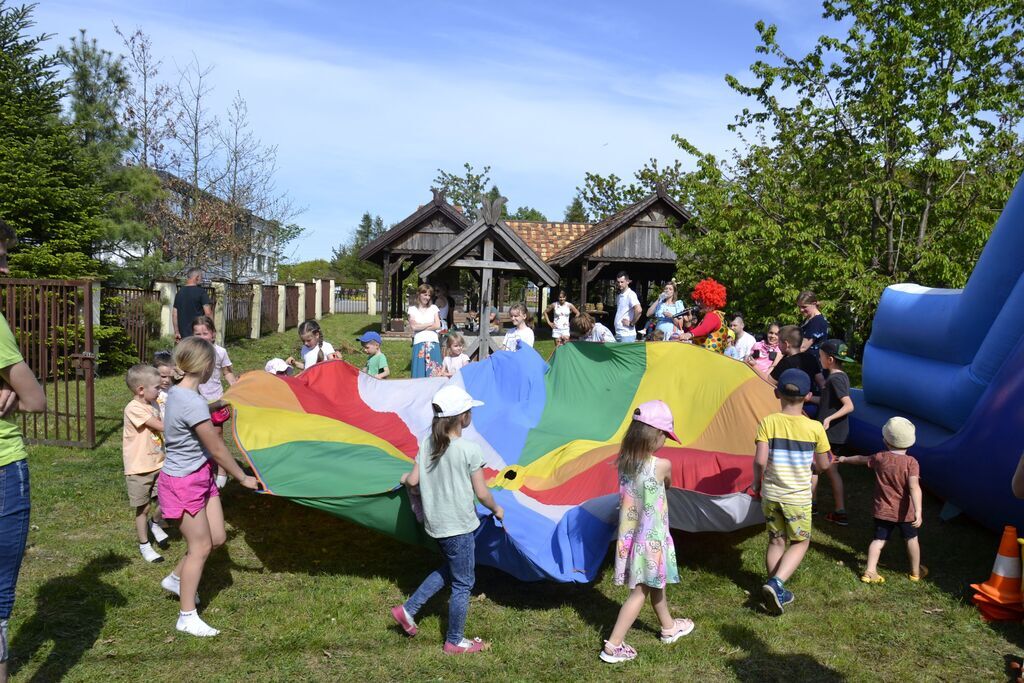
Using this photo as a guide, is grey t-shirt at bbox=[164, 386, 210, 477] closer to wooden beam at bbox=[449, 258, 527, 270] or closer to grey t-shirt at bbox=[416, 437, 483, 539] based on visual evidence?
grey t-shirt at bbox=[416, 437, 483, 539]

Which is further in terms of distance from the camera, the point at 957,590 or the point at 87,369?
the point at 87,369

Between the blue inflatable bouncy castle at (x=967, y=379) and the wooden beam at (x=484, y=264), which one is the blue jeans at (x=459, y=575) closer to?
the blue inflatable bouncy castle at (x=967, y=379)

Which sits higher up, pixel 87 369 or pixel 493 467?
pixel 87 369

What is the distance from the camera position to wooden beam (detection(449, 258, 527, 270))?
12.5 meters

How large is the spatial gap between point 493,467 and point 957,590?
350 cm

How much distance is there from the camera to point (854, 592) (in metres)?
5.29

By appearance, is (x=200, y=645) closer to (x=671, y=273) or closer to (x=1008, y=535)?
(x=1008, y=535)

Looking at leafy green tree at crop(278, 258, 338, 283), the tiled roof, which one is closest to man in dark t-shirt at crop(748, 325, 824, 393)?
the tiled roof

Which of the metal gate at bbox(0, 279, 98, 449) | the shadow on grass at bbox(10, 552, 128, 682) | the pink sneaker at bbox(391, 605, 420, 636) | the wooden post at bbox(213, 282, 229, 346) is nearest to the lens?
the shadow on grass at bbox(10, 552, 128, 682)

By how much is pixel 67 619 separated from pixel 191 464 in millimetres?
1233

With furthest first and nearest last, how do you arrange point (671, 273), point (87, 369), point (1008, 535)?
point (671, 273), point (87, 369), point (1008, 535)

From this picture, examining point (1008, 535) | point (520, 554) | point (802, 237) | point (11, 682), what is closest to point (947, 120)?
point (802, 237)

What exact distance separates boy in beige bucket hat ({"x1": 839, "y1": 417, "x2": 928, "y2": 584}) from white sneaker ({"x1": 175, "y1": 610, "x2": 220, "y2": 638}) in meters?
4.22

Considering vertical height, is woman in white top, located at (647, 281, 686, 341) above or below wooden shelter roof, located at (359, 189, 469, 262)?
below
